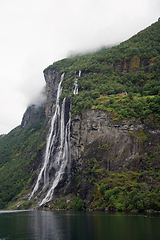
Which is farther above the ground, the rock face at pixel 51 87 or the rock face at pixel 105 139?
the rock face at pixel 51 87

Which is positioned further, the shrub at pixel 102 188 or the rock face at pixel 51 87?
the rock face at pixel 51 87

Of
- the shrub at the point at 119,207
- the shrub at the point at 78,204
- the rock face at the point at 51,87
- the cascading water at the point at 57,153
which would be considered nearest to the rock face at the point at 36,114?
the rock face at the point at 51,87

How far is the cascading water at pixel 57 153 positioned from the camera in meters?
93.8

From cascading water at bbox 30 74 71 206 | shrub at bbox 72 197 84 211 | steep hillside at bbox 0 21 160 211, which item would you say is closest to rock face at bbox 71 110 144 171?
steep hillside at bbox 0 21 160 211

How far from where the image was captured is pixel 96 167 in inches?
3061

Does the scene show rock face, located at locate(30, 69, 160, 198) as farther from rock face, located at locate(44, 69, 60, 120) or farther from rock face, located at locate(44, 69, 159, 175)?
rock face, located at locate(44, 69, 60, 120)

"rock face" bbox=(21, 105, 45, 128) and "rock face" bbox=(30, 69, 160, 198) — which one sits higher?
"rock face" bbox=(21, 105, 45, 128)

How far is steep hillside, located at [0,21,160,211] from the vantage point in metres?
66.4

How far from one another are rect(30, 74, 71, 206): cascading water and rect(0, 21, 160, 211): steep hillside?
51 cm

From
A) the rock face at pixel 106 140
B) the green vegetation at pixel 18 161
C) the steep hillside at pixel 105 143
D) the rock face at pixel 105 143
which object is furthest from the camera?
the green vegetation at pixel 18 161

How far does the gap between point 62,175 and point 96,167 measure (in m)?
19.8

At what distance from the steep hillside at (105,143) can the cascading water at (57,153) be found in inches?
20.0

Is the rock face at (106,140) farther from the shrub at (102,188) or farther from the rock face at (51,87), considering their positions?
the rock face at (51,87)

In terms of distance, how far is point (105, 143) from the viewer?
8088 cm
